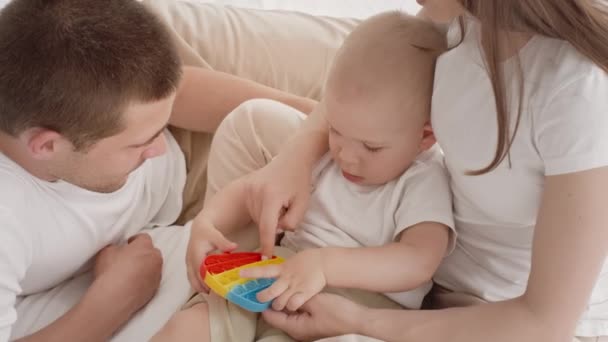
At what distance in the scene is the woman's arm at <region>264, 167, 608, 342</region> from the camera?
29.8 inches

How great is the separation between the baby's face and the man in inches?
9.9

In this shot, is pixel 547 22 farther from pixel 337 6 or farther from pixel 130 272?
pixel 337 6

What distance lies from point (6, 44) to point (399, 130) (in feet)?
1.73

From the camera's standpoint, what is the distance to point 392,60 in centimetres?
95

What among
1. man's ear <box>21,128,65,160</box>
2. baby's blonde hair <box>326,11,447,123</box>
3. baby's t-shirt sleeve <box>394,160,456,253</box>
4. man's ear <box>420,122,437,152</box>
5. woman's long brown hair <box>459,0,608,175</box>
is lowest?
baby's t-shirt sleeve <box>394,160,456,253</box>

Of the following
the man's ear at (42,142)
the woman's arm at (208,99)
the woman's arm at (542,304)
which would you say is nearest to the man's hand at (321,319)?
the woman's arm at (542,304)

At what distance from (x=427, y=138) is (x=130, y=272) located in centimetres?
49

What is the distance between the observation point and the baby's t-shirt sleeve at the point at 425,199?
94cm

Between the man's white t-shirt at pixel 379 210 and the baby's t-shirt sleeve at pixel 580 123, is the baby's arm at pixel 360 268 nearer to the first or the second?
the man's white t-shirt at pixel 379 210

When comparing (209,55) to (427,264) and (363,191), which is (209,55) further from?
(427,264)

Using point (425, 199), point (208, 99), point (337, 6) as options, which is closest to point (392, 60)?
point (425, 199)

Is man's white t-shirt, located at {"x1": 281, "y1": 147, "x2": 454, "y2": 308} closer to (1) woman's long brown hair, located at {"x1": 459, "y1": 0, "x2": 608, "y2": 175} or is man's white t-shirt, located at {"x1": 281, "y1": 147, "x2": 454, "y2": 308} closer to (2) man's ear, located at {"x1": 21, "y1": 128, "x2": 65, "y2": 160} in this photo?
(1) woman's long brown hair, located at {"x1": 459, "y1": 0, "x2": 608, "y2": 175}

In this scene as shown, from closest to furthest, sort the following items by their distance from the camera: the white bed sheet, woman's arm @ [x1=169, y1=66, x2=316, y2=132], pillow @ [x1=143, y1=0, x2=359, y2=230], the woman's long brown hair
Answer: the woman's long brown hair → woman's arm @ [x1=169, y1=66, x2=316, y2=132] → pillow @ [x1=143, y1=0, x2=359, y2=230] → the white bed sheet

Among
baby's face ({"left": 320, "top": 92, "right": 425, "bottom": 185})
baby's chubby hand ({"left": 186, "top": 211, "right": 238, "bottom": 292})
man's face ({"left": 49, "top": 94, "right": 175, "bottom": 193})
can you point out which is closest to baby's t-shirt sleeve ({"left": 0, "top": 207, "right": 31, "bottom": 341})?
man's face ({"left": 49, "top": 94, "right": 175, "bottom": 193})
